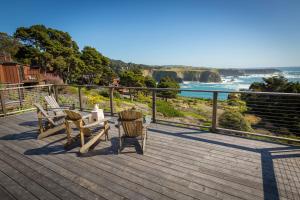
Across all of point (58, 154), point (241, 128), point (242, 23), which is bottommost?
point (241, 128)

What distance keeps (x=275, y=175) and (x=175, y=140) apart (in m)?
Answer: 1.71

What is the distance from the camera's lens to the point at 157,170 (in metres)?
2.44

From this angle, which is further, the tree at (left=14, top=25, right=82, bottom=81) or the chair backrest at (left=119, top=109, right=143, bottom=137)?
the tree at (left=14, top=25, right=82, bottom=81)

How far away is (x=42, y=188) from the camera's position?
209cm

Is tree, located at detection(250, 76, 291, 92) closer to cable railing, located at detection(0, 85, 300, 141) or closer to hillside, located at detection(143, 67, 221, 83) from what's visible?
cable railing, located at detection(0, 85, 300, 141)

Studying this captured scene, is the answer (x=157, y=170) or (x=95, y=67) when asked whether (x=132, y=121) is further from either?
(x=95, y=67)

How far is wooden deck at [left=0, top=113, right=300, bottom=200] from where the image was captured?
1986 millimetres

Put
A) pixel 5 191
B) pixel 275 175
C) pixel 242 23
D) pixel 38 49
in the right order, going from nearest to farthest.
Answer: pixel 5 191
pixel 275 175
pixel 242 23
pixel 38 49

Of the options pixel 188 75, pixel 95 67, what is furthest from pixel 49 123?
pixel 188 75

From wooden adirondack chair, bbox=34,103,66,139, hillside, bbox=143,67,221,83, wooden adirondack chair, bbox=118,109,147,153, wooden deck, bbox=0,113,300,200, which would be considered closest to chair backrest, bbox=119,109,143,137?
wooden adirondack chair, bbox=118,109,147,153

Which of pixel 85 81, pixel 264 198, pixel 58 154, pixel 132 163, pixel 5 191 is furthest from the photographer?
pixel 85 81

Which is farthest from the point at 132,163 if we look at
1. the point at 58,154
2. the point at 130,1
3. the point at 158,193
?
the point at 130,1

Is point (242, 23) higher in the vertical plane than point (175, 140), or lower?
higher

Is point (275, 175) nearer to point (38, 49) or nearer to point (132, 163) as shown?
point (132, 163)
